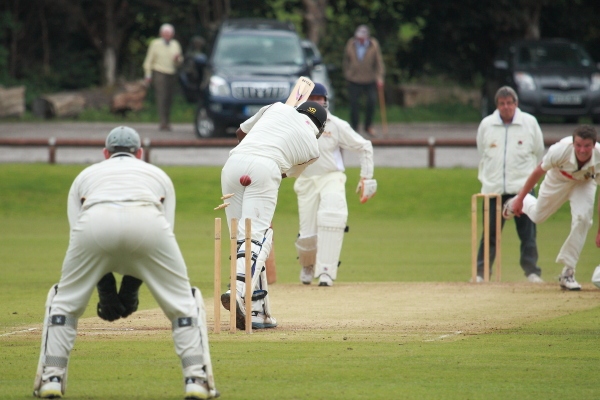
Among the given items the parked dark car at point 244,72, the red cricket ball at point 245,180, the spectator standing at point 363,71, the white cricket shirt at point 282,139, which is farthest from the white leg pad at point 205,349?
the spectator standing at point 363,71

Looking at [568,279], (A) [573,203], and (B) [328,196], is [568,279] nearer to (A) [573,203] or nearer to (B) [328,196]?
(A) [573,203]

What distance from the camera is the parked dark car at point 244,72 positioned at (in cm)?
2075

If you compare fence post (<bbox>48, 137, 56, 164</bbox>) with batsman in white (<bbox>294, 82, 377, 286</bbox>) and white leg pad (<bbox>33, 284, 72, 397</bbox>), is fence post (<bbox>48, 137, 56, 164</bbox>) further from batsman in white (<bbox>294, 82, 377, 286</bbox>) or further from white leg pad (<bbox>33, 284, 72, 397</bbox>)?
white leg pad (<bbox>33, 284, 72, 397</bbox>)

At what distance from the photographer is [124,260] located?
580 cm

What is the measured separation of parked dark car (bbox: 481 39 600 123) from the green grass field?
6.90 meters

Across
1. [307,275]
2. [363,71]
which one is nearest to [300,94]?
[307,275]

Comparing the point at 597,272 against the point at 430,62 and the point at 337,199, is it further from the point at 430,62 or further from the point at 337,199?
the point at 430,62

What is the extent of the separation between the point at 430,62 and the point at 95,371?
969 inches

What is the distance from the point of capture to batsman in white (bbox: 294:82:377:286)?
441 inches

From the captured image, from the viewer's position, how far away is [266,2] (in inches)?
1177

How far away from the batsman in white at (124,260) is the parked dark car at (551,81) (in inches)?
693

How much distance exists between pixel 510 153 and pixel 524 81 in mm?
11356

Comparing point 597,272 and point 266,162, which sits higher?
point 266,162

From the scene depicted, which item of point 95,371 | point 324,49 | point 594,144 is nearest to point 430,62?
point 324,49
